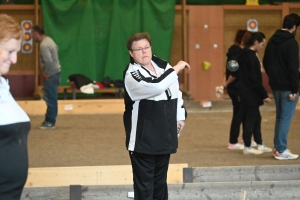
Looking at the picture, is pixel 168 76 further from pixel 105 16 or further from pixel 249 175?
pixel 105 16

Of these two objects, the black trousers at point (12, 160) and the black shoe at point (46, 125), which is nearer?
the black trousers at point (12, 160)

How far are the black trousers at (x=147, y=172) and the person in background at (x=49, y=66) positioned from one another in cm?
479

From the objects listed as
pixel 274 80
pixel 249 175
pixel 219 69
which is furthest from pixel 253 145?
pixel 219 69

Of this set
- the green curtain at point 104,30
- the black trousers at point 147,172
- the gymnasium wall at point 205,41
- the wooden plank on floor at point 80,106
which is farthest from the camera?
the gymnasium wall at point 205,41

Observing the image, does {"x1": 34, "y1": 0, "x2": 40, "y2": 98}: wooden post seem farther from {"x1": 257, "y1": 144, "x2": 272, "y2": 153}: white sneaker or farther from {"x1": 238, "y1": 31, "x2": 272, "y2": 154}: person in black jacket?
{"x1": 238, "y1": 31, "x2": 272, "y2": 154}: person in black jacket

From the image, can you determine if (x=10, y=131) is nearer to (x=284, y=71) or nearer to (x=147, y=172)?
(x=147, y=172)

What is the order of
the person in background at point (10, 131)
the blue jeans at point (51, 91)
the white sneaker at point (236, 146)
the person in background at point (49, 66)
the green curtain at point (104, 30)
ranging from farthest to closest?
the green curtain at point (104, 30) → the blue jeans at point (51, 91) → the person in background at point (49, 66) → the white sneaker at point (236, 146) → the person in background at point (10, 131)

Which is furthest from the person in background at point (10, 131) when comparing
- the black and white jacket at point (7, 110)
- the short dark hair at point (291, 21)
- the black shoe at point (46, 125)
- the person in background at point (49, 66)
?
the black shoe at point (46, 125)

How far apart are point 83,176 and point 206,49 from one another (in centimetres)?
729

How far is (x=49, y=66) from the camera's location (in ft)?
28.4

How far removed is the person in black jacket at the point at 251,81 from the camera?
6410 millimetres

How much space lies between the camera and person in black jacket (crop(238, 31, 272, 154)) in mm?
6410

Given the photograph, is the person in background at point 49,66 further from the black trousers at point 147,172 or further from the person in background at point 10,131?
the person in background at point 10,131

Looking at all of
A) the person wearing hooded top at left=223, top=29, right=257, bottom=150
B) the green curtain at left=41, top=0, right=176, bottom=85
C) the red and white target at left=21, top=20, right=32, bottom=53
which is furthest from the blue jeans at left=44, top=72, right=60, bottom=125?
the red and white target at left=21, top=20, right=32, bottom=53
